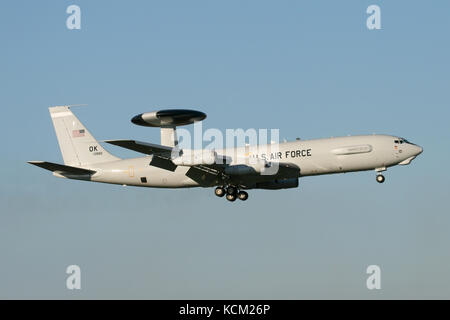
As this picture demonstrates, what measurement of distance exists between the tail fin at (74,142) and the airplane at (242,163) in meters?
1.93

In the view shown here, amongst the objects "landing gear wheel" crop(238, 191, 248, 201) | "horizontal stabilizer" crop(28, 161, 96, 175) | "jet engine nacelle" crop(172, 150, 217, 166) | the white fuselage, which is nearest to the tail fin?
"horizontal stabilizer" crop(28, 161, 96, 175)

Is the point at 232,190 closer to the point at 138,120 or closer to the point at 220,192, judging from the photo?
the point at 220,192

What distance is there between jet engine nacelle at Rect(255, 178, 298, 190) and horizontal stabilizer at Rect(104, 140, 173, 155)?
10.5m

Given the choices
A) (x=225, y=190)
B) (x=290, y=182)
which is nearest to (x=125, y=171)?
(x=225, y=190)

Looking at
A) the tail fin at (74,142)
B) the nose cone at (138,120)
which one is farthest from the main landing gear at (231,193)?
the nose cone at (138,120)

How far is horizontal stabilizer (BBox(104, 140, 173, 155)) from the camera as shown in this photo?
53.0 metres

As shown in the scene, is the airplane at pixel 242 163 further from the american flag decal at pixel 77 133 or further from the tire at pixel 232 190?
the american flag decal at pixel 77 133

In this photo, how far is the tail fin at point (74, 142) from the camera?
2601 inches

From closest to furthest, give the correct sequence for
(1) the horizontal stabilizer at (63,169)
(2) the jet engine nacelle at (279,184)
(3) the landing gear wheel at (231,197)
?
(1) the horizontal stabilizer at (63,169), (3) the landing gear wheel at (231,197), (2) the jet engine nacelle at (279,184)
